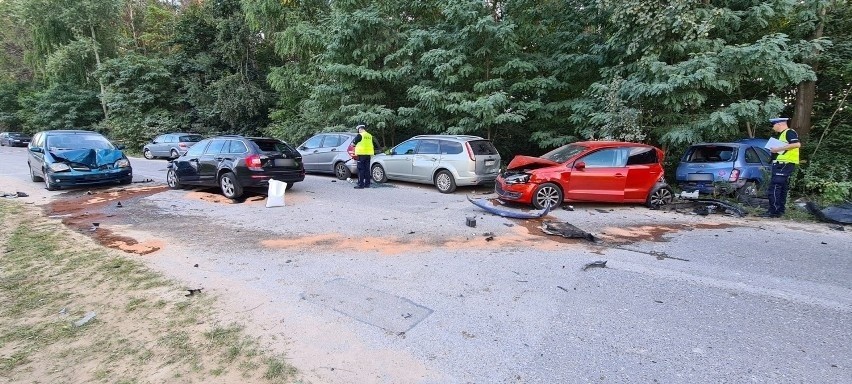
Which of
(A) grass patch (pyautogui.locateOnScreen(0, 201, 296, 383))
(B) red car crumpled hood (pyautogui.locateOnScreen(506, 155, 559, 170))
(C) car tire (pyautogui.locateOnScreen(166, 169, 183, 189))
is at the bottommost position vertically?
(A) grass patch (pyautogui.locateOnScreen(0, 201, 296, 383))

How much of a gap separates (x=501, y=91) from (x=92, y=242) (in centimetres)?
1055

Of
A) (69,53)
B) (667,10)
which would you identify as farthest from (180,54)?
(667,10)

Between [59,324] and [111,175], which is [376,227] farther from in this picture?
[111,175]

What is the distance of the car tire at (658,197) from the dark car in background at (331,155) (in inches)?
326

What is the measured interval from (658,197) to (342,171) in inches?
362

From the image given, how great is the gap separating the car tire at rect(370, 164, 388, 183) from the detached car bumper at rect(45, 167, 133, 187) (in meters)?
6.98

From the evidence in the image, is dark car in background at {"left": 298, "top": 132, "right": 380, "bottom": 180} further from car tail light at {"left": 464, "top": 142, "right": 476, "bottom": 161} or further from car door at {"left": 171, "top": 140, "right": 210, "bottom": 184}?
car door at {"left": 171, "top": 140, "right": 210, "bottom": 184}

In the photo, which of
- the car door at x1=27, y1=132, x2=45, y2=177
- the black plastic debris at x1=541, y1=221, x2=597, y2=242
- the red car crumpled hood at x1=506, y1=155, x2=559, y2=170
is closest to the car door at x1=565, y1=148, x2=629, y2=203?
the red car crumpled hood at x1=506, y1=155, x2=559, y2=170

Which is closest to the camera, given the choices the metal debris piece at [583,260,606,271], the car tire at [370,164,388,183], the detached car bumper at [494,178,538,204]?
the metal debris piece at [583,260,606,271]

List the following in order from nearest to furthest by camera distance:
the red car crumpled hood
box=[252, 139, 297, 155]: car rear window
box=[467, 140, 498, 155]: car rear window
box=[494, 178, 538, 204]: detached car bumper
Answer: box=[494, 178, 538, 204]: detached car bumper
the red car crumpled hood
box=[252, 139, 297, 155]: car rear window
box=[467, 140, 498, 155]: car rear window

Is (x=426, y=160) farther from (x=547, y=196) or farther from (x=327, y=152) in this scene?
(x=327, y=152)

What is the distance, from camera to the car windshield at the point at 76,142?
11.4 meters

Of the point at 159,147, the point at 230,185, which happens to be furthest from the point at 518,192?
the point at 159,147

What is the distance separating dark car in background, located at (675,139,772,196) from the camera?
9.56m
